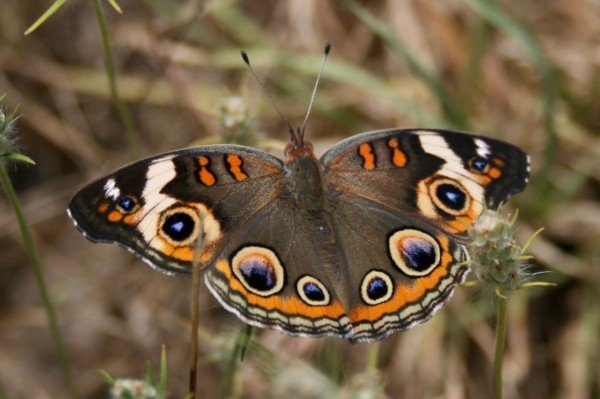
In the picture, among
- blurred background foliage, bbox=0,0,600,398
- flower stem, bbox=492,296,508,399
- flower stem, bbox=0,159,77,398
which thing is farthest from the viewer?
blurred background foliage, bbox=0,0,600,398

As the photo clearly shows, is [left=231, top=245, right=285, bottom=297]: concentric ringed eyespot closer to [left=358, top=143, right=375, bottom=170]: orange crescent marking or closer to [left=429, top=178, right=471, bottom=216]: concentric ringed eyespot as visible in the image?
[left=358, top=143, right=375, bottom=170]: orange crescent marking

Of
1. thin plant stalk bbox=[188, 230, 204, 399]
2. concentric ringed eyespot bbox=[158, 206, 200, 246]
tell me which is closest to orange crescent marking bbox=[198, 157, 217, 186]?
→ concentric ringed eyespot bbox=[158, 206, 200, 246]

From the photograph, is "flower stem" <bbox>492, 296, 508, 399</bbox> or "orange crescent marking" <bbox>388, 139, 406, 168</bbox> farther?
"orange crescent marking" <bbox>388, 139, 406, 168</bbox>

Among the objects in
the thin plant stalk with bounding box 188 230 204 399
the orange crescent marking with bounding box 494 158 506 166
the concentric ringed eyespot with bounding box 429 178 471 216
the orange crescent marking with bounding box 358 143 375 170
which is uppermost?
the orange crescent marking with bounding box 494 158 506 166

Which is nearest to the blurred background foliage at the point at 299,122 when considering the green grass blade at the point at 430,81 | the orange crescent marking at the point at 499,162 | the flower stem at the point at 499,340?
the green grass blade at the point at 430,81

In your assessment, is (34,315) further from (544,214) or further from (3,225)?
(544,214)

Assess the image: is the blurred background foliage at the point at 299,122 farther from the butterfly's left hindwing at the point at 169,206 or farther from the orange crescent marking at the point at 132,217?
the orange crescent marking at the point at 132,217

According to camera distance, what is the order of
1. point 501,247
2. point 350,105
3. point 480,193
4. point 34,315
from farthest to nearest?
point 350,105
point 34,315
point 480,193
point 501,247

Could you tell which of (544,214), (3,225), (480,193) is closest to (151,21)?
(3,225)
